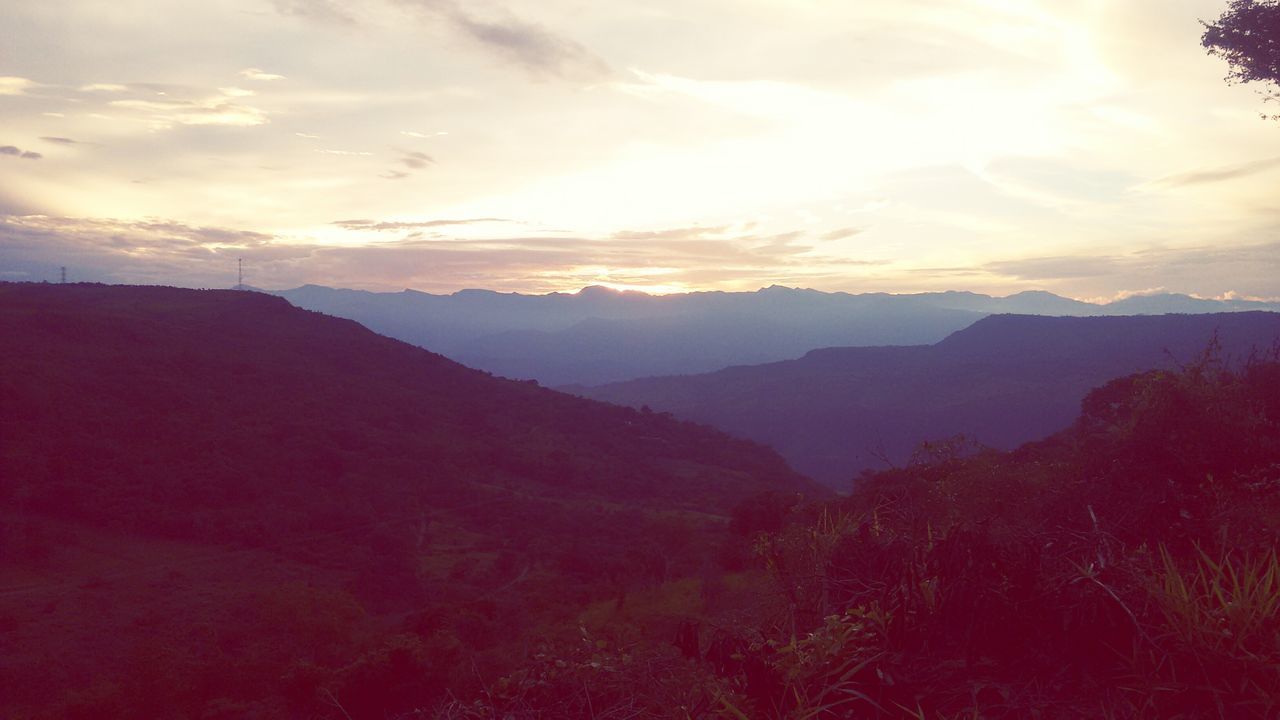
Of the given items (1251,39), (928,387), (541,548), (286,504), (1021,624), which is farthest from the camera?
(928,387)

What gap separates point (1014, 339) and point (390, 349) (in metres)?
82.7

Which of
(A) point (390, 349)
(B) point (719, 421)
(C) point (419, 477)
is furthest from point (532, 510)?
(B) point (719, 421)

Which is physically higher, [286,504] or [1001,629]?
[1001,629]

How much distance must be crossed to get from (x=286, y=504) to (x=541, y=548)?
1213cm

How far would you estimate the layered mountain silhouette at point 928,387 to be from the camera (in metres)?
62.6

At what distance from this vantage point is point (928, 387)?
84625mm

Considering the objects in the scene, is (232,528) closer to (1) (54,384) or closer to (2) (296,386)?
(1) (54,384)

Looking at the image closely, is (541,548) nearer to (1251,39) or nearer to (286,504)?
(286,504)

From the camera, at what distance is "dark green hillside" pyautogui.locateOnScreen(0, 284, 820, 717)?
14367 mm

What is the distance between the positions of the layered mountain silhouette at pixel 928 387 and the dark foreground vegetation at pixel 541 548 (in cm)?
1863

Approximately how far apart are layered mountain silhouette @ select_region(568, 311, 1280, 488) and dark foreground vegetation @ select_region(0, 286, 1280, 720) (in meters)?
18.6

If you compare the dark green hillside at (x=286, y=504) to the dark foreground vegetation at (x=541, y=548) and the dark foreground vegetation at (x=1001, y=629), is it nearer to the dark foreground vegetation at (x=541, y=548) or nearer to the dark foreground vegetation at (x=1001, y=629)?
the dark foreground vegetation at (x=541, y=548)

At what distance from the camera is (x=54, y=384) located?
36.0 m

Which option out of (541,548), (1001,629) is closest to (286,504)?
(541,548)
